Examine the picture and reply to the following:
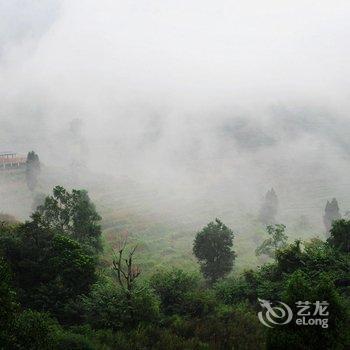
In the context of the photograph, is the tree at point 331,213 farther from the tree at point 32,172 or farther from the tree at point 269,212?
the tree at point 32,172

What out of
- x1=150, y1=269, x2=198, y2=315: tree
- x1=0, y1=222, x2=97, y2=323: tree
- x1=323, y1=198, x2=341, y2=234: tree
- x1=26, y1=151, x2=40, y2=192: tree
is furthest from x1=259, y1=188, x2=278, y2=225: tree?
x1=0, y1=222, x2=97, y2=323: tree

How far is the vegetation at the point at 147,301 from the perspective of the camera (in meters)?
19.6

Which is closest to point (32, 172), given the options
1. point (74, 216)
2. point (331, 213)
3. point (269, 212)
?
point (74, 216)

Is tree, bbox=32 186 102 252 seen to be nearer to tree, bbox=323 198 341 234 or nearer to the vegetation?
the vegetation

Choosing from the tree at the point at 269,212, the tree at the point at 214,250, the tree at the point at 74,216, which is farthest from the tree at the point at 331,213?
the tree at the point at 74,216

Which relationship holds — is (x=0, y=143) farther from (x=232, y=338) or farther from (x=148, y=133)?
(x=232, y=338)

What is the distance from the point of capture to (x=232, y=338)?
85.5 ft

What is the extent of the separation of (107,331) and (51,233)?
14.6 metres

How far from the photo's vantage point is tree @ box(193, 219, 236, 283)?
180 ft

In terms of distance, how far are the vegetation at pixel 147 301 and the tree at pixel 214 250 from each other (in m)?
12.6

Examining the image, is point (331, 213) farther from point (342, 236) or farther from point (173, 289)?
point (173, 289)

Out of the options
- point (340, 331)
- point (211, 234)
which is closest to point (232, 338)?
point (340, 331)

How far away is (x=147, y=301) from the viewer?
28109mm

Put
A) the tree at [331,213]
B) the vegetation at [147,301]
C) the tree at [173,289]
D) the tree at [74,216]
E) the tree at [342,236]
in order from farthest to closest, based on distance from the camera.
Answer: the tree at [331,213]
the tree at [74,216]
the tree at [342,236]
the tree at [173,289]
the vegetation at [147,301]
